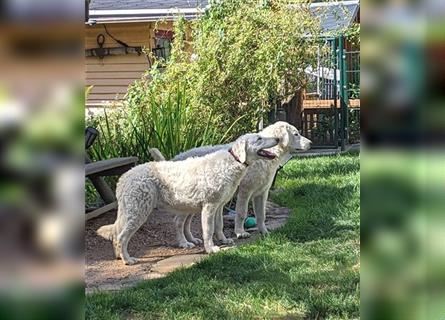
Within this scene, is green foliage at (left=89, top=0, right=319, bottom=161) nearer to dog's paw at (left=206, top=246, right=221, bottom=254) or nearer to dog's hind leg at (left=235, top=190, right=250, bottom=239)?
dog's hind leg at (left=235, top=190, right=250, bottom=239)

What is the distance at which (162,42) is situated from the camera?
13234mm

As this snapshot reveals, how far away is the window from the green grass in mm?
7384

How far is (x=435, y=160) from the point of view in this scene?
2.14 feet

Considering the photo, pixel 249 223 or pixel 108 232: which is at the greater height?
pixel 108 232

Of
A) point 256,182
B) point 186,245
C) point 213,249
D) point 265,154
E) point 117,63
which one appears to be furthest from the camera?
point 117,63

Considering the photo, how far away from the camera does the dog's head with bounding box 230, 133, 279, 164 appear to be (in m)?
5.32

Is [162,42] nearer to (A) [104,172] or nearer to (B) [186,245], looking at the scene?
(A) [104,172]

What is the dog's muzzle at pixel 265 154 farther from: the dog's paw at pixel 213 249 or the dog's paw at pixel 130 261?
the dog's paw at pixel 130 261

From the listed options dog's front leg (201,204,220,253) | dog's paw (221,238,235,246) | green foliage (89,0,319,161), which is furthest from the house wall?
dog's front leg (201,204,220,253)

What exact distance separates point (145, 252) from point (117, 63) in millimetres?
9204

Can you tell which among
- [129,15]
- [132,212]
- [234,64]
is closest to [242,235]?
[132,212]

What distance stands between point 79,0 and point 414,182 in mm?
444

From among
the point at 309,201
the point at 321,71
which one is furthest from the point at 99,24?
the point at 309,201

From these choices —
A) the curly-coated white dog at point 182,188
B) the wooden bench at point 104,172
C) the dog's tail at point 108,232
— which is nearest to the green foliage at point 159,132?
the wooden bench at point 104,172
